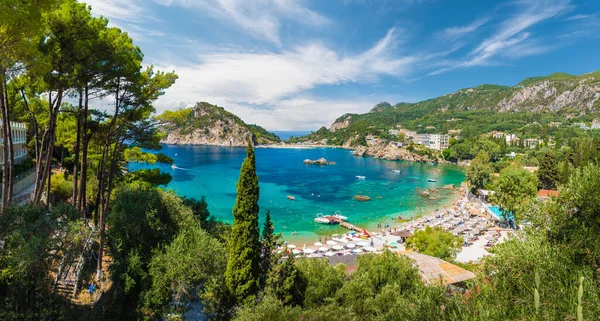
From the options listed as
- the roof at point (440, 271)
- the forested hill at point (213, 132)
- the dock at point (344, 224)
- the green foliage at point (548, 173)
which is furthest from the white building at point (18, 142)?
the forested hill at point (213, 132)

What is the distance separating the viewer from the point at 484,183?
137ft

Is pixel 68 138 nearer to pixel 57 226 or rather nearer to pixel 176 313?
pixel 57 226

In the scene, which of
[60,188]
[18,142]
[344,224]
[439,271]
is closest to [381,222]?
[344,224]

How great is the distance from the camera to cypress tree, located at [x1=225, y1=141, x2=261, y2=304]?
9.20 m

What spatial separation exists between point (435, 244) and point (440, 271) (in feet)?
25.3

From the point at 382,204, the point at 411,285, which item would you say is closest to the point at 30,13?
the point at 411,285

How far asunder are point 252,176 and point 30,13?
6.47 m

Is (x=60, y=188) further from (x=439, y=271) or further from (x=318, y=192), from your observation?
(x=318, y=192)

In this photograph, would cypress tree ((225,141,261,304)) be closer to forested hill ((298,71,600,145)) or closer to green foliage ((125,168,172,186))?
green foliage ((125,168,172,186))

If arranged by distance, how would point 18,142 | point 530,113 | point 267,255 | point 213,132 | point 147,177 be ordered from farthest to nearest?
point 213,132
point 530,113
point 18,142
point 147,177
point 267,255

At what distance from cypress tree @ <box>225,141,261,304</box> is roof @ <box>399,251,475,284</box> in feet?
22.8

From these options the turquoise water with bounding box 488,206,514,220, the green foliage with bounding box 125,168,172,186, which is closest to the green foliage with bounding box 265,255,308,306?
the green foliage with bounding box 125,168,172,186

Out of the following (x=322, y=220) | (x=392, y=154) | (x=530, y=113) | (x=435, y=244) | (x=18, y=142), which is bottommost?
(x=322, y=220)

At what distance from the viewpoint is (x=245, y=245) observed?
9352 millimetres
